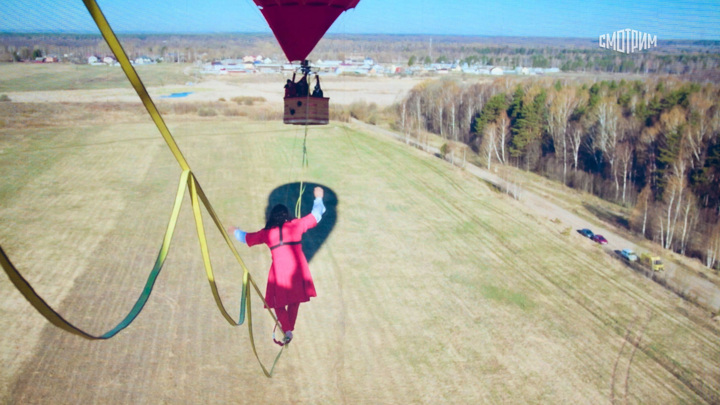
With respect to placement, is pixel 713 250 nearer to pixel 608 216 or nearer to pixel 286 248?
pixel 608 216

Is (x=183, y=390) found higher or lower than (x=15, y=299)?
lower

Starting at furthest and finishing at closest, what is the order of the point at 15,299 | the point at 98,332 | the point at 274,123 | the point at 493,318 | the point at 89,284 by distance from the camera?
the point at 274,123, the point at 493,318, the point at 89,284, the point at 15,299, the point at 98,332

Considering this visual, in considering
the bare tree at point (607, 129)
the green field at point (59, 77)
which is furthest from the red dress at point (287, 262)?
the bare tree at point (607, 129)

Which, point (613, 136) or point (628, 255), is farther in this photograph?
point (613, 136)

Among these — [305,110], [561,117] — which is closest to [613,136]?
[561,117]

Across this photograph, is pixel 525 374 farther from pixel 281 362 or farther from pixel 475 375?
pixel 281 362

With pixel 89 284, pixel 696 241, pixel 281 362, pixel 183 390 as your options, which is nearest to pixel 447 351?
pixel 281 362

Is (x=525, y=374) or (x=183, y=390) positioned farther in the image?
(x=525, y=374)
